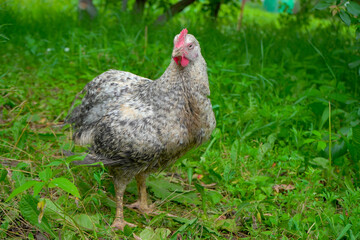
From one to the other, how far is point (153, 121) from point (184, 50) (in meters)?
0.51

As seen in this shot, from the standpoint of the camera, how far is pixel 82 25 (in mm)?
6215

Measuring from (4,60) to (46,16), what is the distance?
1.77 metres

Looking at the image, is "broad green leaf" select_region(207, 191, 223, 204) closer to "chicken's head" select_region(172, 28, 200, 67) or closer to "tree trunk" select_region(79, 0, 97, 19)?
"chicken's head" select_region(172, 28, 200, 67)

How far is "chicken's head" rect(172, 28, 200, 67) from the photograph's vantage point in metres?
2.77

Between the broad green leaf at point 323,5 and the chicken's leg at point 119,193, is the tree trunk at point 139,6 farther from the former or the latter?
the chicken's leg at point 119,193

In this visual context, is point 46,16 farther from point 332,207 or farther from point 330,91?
point 332,207

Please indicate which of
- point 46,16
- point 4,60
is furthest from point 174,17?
point 4,60

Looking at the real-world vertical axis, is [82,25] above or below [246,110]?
above

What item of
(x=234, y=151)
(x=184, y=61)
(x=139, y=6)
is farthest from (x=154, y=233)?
(x=139, y=6)

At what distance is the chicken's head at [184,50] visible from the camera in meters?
2.77

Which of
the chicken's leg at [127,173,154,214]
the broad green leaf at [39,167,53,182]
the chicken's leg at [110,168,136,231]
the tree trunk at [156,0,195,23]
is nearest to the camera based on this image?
the broad green leaf at [39,167,53,182]

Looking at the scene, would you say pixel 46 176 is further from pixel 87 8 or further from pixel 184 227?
pixel 87 8

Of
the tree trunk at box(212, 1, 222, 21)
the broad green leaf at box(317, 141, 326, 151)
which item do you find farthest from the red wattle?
the tree trunk at box(212, 1, 222, 21)

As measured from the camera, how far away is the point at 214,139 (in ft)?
13.2
